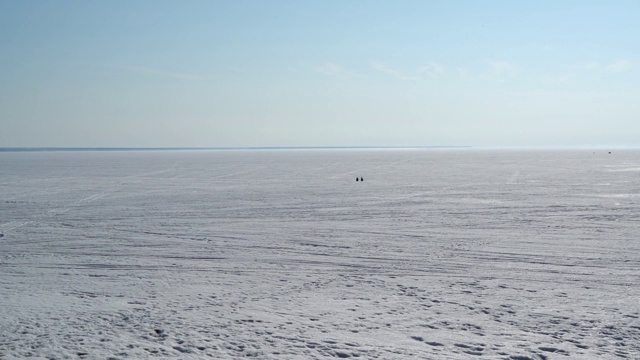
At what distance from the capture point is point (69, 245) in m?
11.9

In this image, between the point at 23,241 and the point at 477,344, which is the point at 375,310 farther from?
the point at 23,241

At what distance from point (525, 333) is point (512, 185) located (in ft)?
66.0

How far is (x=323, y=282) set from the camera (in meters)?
8.77

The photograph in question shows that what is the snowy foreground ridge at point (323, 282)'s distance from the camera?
6.22 m

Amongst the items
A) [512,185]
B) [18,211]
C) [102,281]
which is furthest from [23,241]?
[512,185]

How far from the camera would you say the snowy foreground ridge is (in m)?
6.22

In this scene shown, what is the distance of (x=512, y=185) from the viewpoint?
83.7 feet

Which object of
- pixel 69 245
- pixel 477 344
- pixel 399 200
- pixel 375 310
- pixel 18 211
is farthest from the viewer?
pixel 399 200

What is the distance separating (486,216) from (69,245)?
10.4m

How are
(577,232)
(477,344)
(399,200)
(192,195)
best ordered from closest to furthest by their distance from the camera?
(477,344) < (577,232) < (399,200) < (192,195)

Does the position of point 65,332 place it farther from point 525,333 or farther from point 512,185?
point 512,185

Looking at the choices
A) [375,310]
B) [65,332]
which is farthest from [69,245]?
[375,310]

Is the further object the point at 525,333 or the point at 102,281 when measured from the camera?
the point at 102,281

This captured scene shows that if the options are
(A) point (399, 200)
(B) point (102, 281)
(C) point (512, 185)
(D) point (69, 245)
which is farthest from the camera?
(C) point (512, 185)
